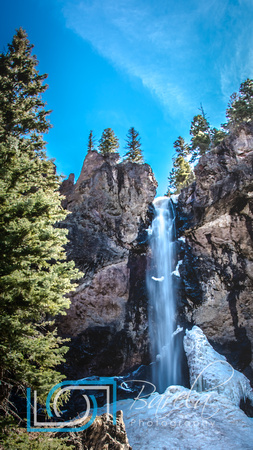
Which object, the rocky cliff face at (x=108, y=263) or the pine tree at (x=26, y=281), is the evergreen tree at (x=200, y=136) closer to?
the rocky cliff face at (x=108, y=263)

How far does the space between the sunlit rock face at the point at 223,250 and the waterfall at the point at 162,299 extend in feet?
3.81

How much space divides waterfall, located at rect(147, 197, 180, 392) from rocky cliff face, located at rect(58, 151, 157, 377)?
76 cm

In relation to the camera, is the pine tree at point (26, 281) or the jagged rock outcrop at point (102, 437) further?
the jagged rock outcrop at point (102, 437)

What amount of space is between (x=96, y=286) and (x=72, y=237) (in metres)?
4.22

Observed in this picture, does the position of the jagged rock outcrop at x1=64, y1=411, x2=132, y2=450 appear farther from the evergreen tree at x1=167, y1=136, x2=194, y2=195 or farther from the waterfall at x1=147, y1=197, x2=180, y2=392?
the evergreen tree at x1=167, y1=136, x2=194, y2=195

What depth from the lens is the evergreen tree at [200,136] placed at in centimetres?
2889

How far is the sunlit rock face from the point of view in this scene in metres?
15.6

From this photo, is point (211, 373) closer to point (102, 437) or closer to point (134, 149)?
point (102, 437)

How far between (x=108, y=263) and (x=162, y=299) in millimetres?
5112

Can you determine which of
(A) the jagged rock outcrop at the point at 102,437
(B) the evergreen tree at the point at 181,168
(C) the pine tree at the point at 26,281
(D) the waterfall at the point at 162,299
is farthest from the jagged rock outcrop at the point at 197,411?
(B) the evergreen tree at the point at 181,168

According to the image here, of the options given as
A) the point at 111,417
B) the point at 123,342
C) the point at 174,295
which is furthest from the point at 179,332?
the point at 111,417

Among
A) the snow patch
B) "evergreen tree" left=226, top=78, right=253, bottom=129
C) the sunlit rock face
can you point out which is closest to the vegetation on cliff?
"evergreen tree" left=226, top=78, right=253, bottom=129

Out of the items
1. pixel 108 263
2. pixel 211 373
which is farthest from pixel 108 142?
pixel 211 373

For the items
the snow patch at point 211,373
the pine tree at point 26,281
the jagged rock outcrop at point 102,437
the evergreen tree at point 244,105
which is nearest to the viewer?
the pine tree at point 26,281
